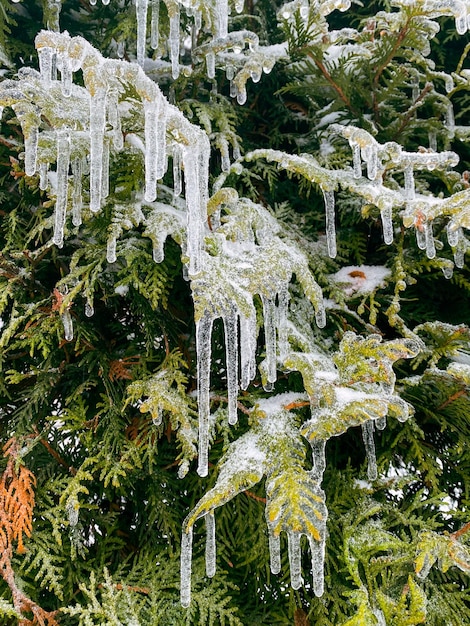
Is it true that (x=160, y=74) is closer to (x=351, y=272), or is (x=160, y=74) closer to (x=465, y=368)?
(x=351, y=272)

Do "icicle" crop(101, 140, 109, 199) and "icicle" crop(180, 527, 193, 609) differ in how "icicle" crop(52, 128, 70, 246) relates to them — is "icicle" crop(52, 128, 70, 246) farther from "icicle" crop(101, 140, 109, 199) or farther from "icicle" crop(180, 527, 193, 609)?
"icicle" crop(180, 527, 193, 609)

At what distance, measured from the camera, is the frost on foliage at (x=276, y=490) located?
4.84 feet

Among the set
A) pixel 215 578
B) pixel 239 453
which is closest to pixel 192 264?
pixel 239 453

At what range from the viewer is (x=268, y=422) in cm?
184

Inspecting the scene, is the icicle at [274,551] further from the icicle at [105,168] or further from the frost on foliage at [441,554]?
the icicle at [105,168]

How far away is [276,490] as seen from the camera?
1544mm

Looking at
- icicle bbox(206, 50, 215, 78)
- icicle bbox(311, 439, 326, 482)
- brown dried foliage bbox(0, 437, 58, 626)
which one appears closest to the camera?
icicle bbox(311, 439, 326, 482)

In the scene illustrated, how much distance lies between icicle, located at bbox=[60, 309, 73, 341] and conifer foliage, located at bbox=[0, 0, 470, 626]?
1 centimetres

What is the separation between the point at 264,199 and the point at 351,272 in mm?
684

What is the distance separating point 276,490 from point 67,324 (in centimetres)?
103

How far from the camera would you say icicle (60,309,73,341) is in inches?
77.0

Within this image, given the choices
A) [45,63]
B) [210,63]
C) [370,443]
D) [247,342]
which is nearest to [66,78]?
[45,63]

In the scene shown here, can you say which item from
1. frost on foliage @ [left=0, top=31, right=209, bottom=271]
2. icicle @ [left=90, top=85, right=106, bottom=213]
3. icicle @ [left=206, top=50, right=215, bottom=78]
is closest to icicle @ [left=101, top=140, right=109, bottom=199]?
frost on foliage @ [left=0, top=31, right=209, bottom=271]

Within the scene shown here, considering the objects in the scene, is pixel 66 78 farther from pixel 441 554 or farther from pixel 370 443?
pixel 441 554
